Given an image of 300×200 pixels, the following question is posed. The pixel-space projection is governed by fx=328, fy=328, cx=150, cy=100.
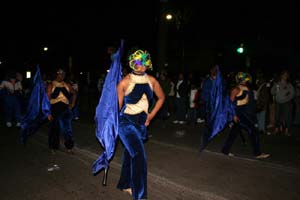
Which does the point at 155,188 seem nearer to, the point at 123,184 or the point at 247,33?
the point at 123,184

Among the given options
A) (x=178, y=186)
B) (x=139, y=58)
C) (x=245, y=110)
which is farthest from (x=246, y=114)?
(x=139, y=58)

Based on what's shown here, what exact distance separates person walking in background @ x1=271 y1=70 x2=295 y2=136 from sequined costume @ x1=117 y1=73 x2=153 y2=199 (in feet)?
20.7

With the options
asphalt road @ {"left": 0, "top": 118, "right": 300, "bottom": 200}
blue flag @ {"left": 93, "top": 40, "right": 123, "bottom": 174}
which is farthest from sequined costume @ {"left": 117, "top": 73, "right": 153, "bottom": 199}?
asphalt road @ {"left": 0, "top": 118, "right": 300, "bottom": 200}

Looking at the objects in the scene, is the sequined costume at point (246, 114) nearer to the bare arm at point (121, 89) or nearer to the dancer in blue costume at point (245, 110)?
the dancer in blue costume at point (245, 110)

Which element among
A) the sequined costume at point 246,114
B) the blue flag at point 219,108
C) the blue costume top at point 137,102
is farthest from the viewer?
the blue flag at point 219,108

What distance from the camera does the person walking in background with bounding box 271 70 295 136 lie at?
31.6 ft

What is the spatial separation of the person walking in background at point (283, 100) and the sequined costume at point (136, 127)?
631 centimetres

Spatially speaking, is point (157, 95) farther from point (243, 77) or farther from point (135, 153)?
point (243, 77)

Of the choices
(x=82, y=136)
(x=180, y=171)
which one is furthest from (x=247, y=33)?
(x=180, y=171)

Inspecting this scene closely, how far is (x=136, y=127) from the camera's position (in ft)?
15.1

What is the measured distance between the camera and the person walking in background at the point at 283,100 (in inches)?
379

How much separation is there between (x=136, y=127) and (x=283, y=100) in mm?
6574

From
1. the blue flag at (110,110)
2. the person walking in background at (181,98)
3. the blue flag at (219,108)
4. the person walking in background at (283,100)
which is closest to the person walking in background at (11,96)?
the person walking in background at (181,98)

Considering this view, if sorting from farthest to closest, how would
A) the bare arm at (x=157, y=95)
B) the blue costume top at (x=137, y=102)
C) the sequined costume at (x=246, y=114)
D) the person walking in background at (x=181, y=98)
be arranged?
the person walking in background at (x=181, y=98) → the sequined costume at (x=246, y=114) → the bare arm at (x=157, y=95) → the blue costume top at (x=137, y=102)
